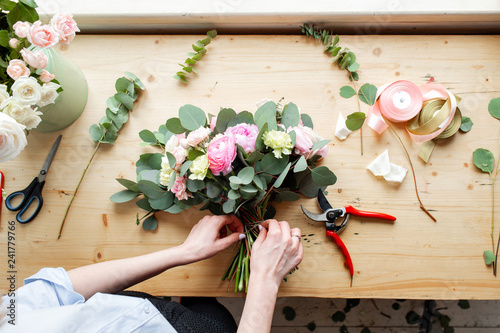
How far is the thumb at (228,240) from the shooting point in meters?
0.85

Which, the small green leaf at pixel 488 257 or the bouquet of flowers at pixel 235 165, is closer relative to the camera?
the bouquet of flowers at pixel 235 165

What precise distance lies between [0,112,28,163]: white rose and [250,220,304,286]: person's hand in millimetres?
569

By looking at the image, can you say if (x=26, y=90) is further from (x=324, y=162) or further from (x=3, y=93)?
(x=324, y=162)

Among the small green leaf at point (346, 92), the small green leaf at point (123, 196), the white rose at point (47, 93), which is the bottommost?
the small green leaf at point (123, 196)

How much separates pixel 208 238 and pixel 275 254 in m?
0.18

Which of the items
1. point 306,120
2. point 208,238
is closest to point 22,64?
point 208,238

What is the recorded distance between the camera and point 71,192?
38.8 inches

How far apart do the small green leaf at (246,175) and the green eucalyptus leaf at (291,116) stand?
0.53 ft

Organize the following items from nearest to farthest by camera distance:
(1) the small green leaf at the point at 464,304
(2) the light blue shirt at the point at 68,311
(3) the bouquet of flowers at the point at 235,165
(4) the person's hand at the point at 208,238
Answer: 1. (2) the light blue shirt at the point at 68,311
2. (3) the bouquet of flowers at the point at 235,165
3. (4) the person's hand at the point at 208,238
4. (1) the small green leaf at the point at 464,304

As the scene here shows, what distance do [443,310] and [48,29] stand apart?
5.58 feet

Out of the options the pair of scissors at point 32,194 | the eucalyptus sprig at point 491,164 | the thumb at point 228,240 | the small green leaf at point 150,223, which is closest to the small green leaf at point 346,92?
the eucalyptus sprig at point 491,164

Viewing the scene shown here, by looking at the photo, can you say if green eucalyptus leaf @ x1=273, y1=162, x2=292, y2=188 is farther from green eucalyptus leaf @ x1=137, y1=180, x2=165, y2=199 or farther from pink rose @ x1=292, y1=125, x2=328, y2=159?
green eucalyptus leaf @ x1=137, y1=180, x2=165, y2=199

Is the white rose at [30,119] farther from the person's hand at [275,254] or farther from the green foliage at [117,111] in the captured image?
the person's hand at [275,254]

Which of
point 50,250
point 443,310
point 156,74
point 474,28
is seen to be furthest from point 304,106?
point 443,310
